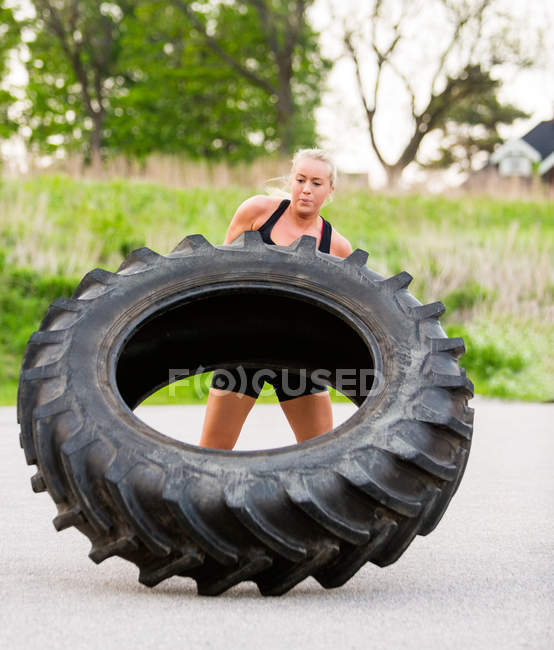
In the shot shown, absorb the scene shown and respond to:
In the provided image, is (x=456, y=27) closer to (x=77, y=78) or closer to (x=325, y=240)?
(x=77, y=78)

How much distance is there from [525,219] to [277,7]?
51.2 ft

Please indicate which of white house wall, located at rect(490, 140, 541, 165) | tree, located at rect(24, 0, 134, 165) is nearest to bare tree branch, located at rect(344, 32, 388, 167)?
tree, located at rect(24, 0, 134, 165)

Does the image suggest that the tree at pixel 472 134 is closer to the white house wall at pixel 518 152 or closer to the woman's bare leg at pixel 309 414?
the white house wall at pixel 518 152

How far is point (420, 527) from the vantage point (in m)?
3.71

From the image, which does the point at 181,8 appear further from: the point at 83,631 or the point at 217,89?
the point at 83,631

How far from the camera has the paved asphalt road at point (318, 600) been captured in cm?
308

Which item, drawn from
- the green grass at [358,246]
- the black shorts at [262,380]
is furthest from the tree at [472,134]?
the black shorts at [262,380]

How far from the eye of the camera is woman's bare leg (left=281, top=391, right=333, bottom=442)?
17.0 ft

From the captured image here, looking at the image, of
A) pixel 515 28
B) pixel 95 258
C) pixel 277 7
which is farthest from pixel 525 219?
pixel 277 7

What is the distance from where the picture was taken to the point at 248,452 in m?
3.63

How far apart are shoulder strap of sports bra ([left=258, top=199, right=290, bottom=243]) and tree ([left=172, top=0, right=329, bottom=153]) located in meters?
28.4

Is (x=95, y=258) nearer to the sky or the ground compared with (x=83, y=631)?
nearer to the sky

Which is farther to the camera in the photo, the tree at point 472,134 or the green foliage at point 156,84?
the tree at point 472,134

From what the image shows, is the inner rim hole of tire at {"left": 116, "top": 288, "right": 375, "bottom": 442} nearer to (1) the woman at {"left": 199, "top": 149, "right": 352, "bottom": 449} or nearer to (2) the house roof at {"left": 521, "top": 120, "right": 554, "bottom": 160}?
(1) the woman at {"left": 199, "top": 149, "right": 352, "bottom": 449}
